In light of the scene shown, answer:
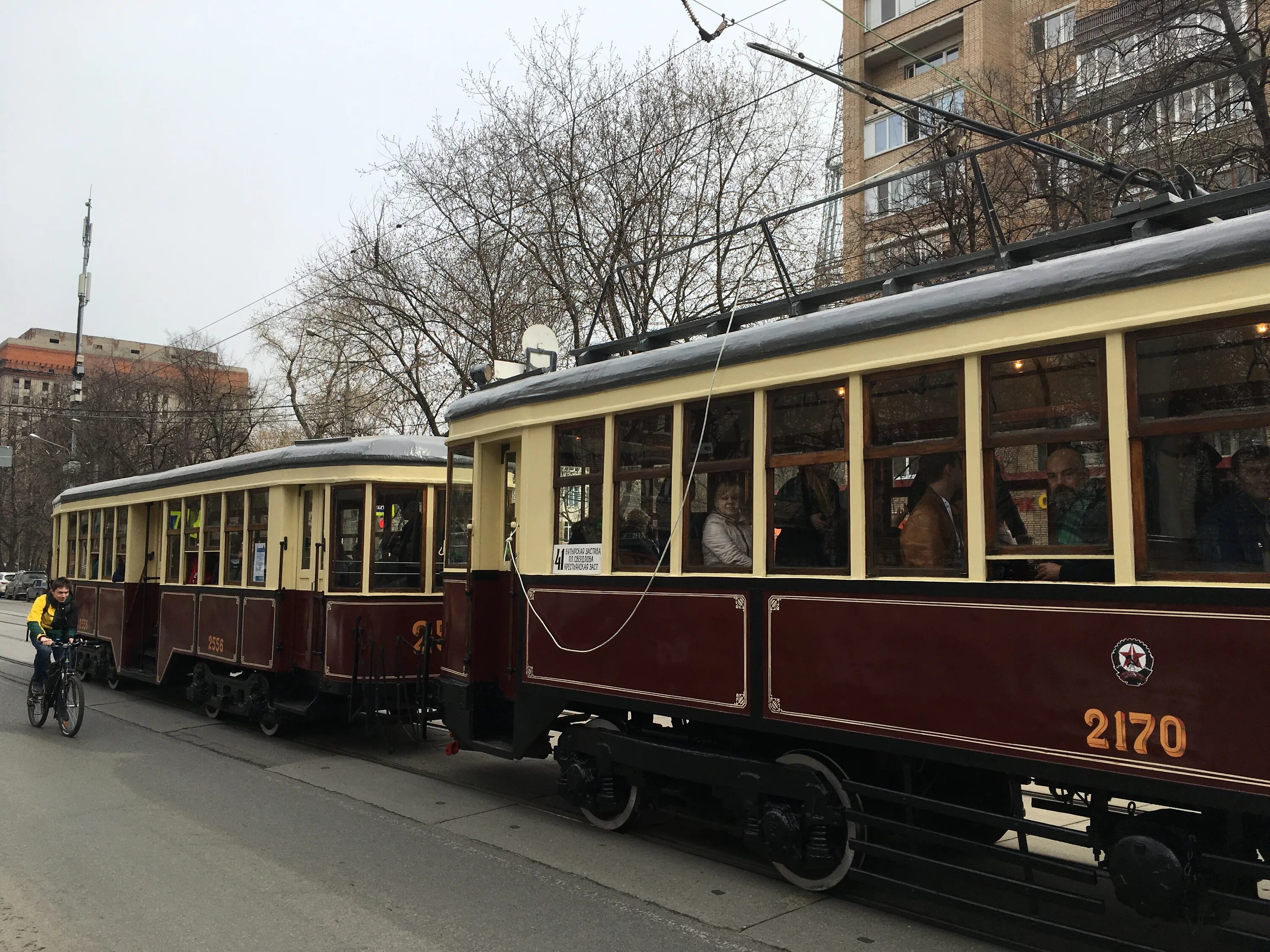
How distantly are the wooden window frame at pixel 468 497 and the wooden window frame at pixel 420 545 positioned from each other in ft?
5.14

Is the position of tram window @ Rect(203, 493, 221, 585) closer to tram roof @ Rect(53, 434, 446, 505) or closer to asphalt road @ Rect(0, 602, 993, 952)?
tram roof @ Rect(53, 434, 446, 505)

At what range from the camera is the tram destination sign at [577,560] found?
22.5 ft

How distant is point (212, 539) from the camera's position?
12297 millimetres

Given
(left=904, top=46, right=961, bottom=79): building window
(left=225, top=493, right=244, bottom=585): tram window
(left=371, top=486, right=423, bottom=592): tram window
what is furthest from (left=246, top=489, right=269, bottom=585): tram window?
(left=904, top=46, right=961, bottom=79): building window

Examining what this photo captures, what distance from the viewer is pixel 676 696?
6.14 meters

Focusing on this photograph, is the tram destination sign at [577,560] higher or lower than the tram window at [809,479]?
lower

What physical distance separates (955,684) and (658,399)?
8.46 ft

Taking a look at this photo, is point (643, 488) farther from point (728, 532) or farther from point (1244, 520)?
point (1244, 520)

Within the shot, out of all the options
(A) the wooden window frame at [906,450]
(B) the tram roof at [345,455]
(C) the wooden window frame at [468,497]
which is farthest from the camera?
(B) the tram roof at [345,455]

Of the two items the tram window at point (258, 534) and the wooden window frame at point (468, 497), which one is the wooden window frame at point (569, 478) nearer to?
the wooden window frame at point (468, 497)

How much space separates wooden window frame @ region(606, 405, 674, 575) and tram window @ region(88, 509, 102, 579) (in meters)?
11.8

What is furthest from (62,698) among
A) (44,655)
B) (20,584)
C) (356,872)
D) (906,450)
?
(20,584)

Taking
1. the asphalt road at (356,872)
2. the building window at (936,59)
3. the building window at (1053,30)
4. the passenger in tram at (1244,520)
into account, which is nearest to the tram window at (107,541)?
the asphalt road at (356,872)

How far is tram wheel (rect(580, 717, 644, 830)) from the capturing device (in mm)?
6734
